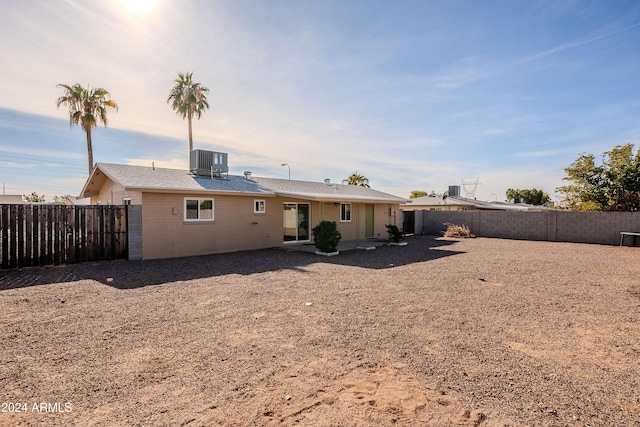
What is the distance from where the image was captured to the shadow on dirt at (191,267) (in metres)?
8.26

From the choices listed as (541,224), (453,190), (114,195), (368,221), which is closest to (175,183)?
(114,195)

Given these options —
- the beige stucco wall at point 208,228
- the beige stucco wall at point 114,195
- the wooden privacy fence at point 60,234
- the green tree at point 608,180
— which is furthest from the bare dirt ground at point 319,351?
the green tree at point 608,180

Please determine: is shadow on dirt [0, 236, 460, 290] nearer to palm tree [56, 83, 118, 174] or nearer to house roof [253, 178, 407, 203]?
house roof [253, 178, 407, 203]

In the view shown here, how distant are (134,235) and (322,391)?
10201 mm

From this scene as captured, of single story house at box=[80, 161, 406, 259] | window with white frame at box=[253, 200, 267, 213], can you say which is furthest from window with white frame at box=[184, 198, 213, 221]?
window with white frame at box=[253, 200, 267, 213]

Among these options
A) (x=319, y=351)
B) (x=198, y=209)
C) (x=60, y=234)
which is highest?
(x=198, y=209)

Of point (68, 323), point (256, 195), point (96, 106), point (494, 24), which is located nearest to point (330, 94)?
point (256, 195)

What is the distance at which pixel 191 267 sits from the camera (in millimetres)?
10102

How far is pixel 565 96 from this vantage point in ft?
45.2

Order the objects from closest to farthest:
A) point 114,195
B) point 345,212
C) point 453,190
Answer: point 114,195, point 345,212, point 453,190

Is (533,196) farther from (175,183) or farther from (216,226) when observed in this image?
(175,183)

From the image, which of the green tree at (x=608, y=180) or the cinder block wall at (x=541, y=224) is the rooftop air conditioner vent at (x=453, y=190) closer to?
the cinder block wall at (x=541, y=224)

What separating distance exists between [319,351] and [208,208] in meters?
10.1

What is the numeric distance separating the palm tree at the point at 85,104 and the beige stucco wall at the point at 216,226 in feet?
47.7
